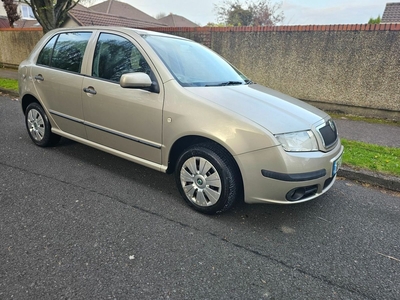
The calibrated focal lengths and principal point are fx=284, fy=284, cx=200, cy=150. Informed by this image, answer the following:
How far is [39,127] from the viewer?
165 inches

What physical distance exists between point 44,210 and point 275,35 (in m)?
7.16

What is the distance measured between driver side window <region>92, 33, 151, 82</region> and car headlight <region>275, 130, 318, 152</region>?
1.54 metres

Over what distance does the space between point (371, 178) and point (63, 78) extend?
4.16 m

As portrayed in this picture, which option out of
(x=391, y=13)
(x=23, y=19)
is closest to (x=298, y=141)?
(x=391, y=13)

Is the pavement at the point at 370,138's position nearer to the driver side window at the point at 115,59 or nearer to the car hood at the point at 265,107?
the car hood at the point at 265,107

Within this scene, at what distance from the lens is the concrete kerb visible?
3.59 meters

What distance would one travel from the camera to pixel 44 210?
2691 mm

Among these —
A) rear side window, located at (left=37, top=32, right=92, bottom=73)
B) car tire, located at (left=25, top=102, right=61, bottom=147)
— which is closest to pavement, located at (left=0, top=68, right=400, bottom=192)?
rear side window, located at (left=37, top=32, right=92, bottom=73)

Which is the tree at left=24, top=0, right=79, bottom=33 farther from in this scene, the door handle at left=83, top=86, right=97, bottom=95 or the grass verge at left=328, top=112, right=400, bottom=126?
the grass verge at left=328, top=112, right=400, bottom=126

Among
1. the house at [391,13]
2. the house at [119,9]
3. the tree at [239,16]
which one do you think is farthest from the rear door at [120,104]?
the house at [119,9]

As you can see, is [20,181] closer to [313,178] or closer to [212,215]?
[212,215]

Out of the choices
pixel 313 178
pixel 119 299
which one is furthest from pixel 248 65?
pixel 119 299

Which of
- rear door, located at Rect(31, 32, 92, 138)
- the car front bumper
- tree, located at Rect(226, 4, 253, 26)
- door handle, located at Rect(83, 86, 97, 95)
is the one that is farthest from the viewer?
tree, located at Rect(226, 4, 253, 26)

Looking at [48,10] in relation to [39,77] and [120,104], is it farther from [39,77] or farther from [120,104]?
[120,104]
